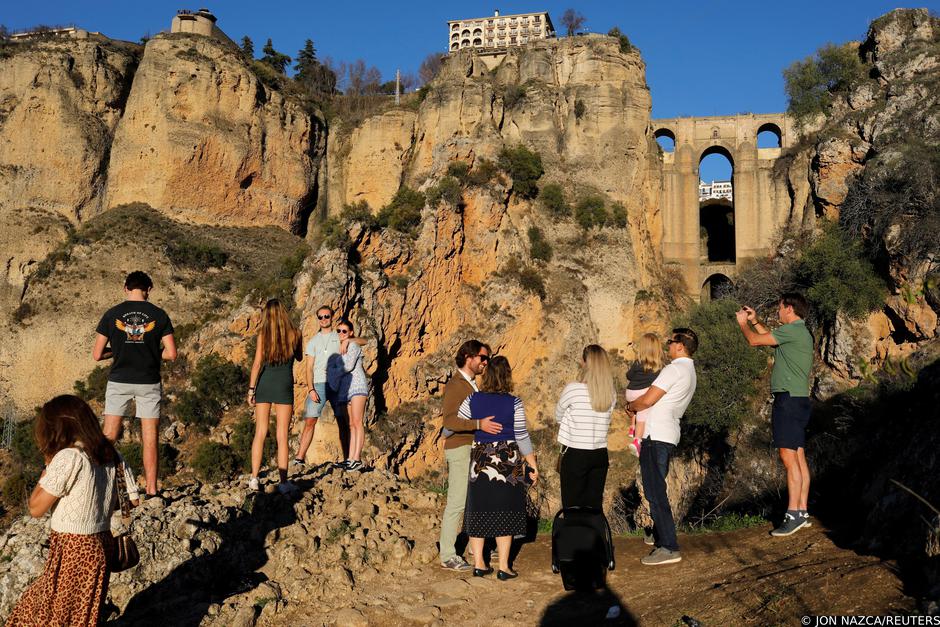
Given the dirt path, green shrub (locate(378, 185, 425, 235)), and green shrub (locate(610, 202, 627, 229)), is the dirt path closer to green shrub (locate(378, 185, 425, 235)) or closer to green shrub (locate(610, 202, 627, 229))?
green shrub (locate(378, 185, 425, 235))

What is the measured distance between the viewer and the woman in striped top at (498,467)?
6125 millimetres

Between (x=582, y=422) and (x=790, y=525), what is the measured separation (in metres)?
2.13

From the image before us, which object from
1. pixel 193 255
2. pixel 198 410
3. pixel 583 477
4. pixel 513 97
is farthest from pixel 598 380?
pixel 193 255

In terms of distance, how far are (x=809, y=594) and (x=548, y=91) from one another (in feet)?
103

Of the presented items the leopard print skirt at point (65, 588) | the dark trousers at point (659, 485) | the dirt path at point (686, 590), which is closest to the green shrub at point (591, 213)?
the dirt path at point (686, 590)

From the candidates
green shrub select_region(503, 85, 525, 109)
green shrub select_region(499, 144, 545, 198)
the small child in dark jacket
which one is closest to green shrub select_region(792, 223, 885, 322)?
green shrub select_region(499, 144, 545, 198)

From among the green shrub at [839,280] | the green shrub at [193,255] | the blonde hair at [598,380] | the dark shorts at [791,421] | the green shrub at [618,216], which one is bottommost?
the dark shorts at [791,421]

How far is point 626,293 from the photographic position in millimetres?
30688

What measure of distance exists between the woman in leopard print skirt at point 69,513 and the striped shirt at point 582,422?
332 cm

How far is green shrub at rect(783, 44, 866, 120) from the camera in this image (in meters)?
32.2

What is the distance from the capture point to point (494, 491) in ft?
20.1

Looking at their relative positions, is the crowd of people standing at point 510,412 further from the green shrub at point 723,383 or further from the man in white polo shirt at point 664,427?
the green shrub at point 723,383

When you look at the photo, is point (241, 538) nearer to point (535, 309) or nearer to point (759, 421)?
point (759, 421)

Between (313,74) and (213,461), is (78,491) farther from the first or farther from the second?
(313,74)
